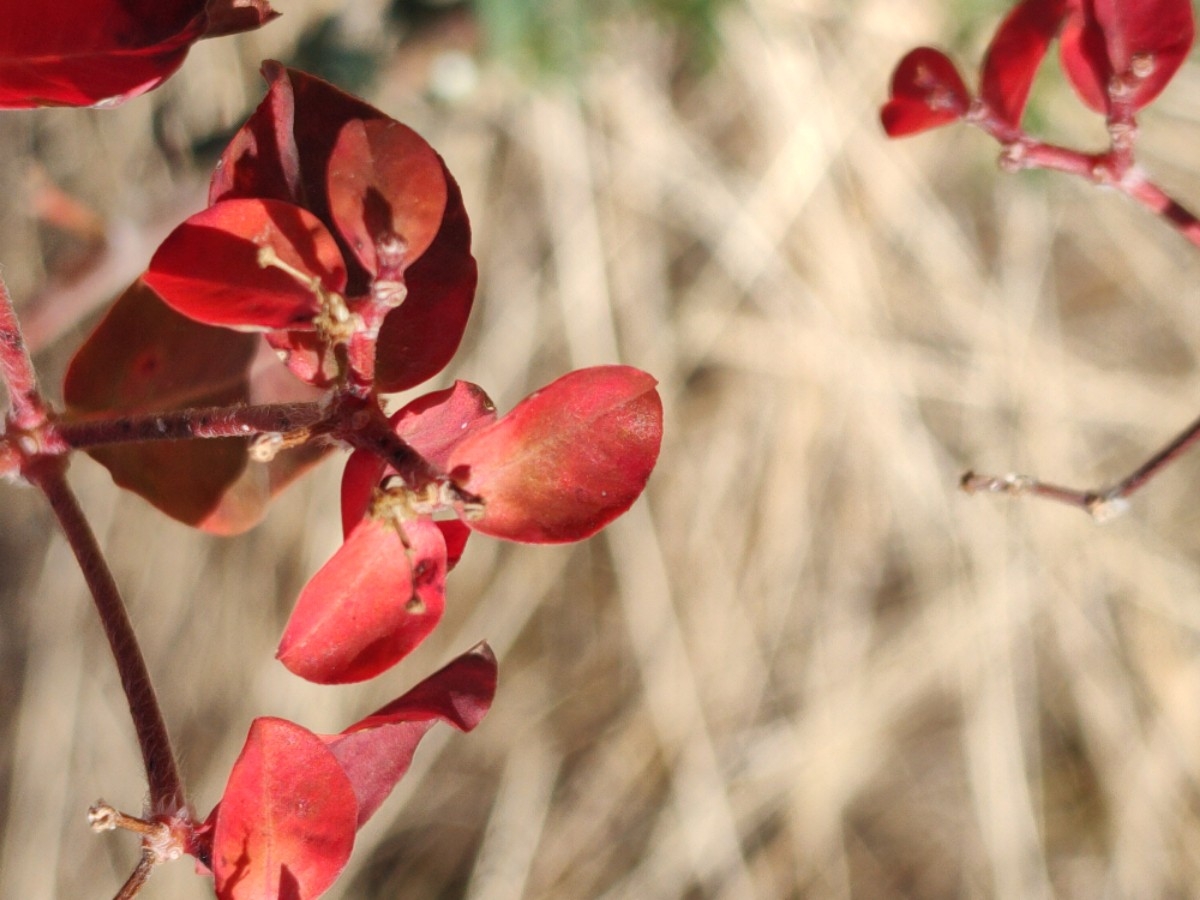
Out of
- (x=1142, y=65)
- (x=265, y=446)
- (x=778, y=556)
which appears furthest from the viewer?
(x=778, y=556)

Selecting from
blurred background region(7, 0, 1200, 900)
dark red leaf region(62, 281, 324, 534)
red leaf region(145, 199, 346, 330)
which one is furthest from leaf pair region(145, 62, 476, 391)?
blurred background region(7, 0, 1200, 900)

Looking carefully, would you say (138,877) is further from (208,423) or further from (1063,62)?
(1063,62)

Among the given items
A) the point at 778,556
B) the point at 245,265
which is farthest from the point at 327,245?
the point at 778,556

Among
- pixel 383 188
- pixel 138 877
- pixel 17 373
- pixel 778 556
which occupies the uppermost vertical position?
pixel 383 188

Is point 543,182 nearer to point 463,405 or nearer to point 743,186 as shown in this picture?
point 743,186

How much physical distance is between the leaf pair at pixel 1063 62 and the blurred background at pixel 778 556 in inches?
36.4

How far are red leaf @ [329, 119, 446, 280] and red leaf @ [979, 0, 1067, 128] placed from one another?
0.91ft

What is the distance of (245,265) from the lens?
40 centimetres

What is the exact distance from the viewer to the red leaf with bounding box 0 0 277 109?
393 millimetres

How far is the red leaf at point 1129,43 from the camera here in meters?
0.47

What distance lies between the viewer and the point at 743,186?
1.53 m

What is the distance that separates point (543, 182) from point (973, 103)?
40.6 inches

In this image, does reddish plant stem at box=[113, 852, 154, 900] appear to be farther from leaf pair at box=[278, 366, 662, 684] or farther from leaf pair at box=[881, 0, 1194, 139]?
leaf pair at box=[881, 0, 1194, 139]

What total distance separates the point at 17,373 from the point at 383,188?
18 centimetres
